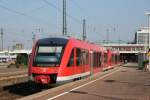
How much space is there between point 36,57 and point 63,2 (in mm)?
27888

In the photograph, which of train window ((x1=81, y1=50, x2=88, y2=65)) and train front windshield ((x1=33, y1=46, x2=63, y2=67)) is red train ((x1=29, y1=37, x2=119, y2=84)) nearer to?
train front windshield ((x1=33, y1=46, x2=63, y2=67))

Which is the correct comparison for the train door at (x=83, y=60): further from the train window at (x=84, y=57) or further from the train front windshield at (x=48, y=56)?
the train front windshield at (x=48, y=56)

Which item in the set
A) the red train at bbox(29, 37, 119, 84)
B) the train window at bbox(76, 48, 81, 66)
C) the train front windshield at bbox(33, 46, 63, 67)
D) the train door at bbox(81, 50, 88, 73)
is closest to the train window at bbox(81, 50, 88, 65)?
the train door at bbox(81, 50, 88, 73)

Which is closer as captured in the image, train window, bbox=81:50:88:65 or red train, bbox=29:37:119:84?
red train, bbox=29:37:119:84

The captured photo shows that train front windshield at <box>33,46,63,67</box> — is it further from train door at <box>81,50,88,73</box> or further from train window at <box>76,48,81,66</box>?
train door at <box>81,50,88,73</box>

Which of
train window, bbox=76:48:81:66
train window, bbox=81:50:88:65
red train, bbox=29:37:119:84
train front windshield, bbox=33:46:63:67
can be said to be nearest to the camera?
red train, bbox=29:37:119:84

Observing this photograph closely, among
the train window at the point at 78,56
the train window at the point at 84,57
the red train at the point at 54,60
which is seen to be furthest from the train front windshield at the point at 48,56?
the train window at the point at 84,57

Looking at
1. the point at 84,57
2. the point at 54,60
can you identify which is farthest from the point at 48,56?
the point at 84,57

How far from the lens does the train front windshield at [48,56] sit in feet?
78.6

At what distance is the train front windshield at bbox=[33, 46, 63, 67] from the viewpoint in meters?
24.0

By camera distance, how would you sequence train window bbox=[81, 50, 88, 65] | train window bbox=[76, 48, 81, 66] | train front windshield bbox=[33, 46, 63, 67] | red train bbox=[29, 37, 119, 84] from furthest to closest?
train window bbox=[81, 50, 88, 65] < train window bbox=[76, 48, 81, 66] < train front windshield bbox=[33, 46, 63, 67] < red train bbox=[29, 37, 119, 84]

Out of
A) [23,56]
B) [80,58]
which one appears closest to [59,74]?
[80,58]

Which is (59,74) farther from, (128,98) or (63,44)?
(128,98)

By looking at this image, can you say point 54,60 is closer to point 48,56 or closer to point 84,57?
point 48,56
